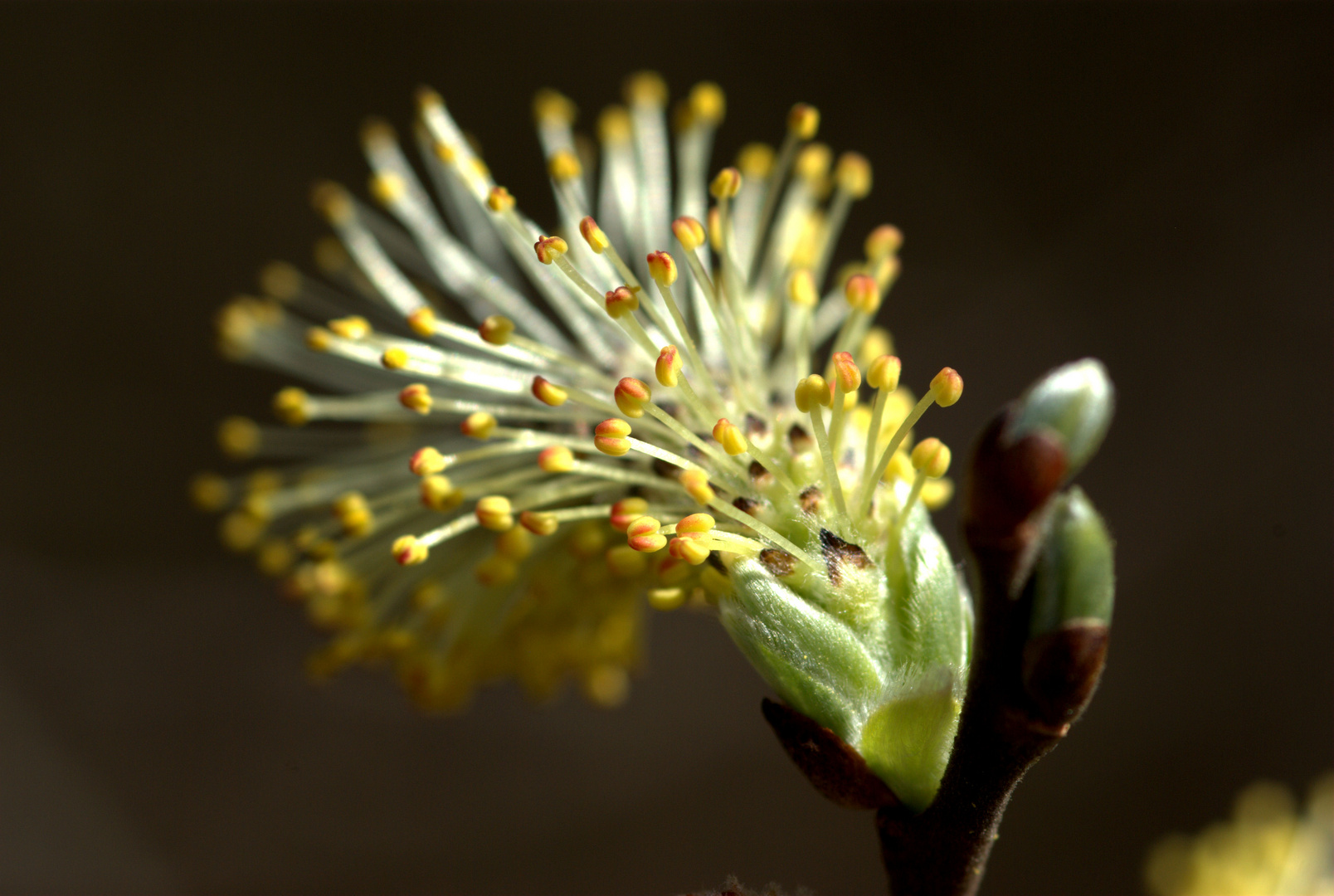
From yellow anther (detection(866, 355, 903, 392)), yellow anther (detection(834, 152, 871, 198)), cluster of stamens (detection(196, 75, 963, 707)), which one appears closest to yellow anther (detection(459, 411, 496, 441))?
cluster of stamens (detection(196, 75, 963, 707))

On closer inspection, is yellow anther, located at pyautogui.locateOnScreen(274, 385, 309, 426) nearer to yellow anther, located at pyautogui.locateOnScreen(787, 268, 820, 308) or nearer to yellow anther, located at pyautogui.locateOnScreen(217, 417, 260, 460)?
yellow anther, located at pyautogui.locateOnScreen(217, 417, 260, 460)

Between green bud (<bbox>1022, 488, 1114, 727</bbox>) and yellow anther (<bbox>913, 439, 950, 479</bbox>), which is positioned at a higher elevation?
yellow anther (<bbox>913, 439, 950, 479</bbox>)

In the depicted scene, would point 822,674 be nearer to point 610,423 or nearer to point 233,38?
point 610,423

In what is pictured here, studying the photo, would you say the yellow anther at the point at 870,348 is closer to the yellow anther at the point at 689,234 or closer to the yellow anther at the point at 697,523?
the yellow anther at the point at 689,234

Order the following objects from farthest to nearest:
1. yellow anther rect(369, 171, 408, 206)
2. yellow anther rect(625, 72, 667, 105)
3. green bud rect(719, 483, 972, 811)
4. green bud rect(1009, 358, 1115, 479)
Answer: yellow anther rect(625, 72, 667, 105)
yellow anther rect(369, 171, 408, 206)
green bud rect(719, 483, 972, 811)
green bud rect(1009, 358, 1115, 479)

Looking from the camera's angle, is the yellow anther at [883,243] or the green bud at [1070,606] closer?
the green bud at [1070,606]

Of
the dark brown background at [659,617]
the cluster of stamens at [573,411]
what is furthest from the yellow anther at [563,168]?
the dark brown background at [659,617]

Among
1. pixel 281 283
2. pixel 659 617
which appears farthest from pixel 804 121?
pixel 659 617
